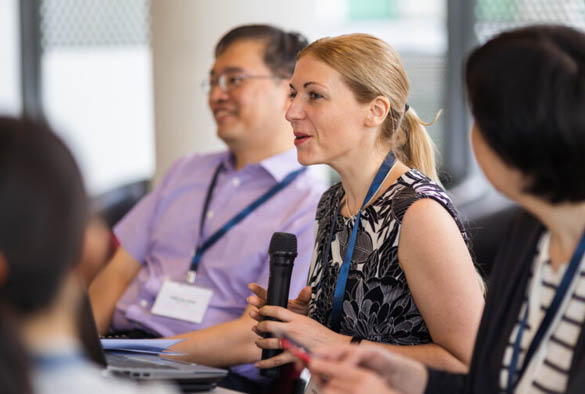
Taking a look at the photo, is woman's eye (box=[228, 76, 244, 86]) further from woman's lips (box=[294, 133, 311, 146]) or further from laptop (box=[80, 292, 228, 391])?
laptop (box=[80, 292, 228, 391])

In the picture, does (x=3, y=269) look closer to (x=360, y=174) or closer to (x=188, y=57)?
(x=360, y=174)

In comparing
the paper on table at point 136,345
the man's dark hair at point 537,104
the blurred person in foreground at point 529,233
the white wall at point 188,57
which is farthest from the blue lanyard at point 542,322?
the white wall at point 188,57

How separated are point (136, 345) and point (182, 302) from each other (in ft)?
2.26

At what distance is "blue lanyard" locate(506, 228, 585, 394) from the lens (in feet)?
4.24

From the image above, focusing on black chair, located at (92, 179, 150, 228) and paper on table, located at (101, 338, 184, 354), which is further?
black chair, located at (92, 179, 150, 228)

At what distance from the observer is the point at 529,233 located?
1.47 m

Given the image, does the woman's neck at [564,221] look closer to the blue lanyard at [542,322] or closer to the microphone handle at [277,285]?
the blue lanyard at [542,322]

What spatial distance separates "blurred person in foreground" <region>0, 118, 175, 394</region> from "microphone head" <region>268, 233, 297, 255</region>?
0.88 meters

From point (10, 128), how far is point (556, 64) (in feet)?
2.72

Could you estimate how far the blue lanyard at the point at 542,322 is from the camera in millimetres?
1291

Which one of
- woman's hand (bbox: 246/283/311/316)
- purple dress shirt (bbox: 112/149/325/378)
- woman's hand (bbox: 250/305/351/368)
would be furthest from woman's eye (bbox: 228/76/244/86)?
woman's hand (bbox: 250/305/351/368)

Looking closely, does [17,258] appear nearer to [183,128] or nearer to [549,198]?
[549,198]

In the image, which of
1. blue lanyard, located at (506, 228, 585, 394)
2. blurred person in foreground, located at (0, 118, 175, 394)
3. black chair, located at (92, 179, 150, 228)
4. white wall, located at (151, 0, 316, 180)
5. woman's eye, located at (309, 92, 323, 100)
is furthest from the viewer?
black chair, located at (92, 179, 150, 228)

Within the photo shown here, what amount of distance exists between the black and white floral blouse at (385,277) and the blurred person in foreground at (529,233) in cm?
35
